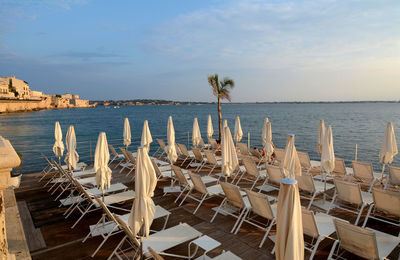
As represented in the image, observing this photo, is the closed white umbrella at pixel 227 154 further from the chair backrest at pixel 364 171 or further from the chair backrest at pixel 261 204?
the chair backrest at pixel 364 171

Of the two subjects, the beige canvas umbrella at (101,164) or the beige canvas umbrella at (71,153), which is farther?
the beige canvas umbrella at (71,153)

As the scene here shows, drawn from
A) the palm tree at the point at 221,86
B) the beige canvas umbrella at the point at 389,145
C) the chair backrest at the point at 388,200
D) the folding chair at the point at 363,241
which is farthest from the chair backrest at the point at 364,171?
the palm tree at the point at 221,86

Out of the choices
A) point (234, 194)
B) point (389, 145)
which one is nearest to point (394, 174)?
point (389, 145)

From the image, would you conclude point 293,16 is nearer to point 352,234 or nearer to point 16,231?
point 352,234

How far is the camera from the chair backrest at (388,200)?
4363mm

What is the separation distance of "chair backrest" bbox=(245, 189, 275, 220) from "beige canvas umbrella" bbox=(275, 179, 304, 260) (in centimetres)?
203

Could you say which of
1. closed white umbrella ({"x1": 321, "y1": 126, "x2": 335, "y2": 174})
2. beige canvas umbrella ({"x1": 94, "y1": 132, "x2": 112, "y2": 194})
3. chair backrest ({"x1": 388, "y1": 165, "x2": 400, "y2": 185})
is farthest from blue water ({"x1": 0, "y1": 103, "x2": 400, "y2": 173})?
chair backrest ({"x1": 388, "y1": 165, "x2": 400, "y2": 185})

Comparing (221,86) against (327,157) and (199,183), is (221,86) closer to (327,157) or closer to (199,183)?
(327,157)

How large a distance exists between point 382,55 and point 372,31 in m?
5.12

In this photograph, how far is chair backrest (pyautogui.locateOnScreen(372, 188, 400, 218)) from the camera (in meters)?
4.36

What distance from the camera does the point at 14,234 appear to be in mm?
3477

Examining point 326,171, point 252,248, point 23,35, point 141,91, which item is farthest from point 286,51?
point 141,91

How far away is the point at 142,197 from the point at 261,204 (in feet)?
6.77

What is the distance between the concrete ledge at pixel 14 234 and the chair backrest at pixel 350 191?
5.23m
